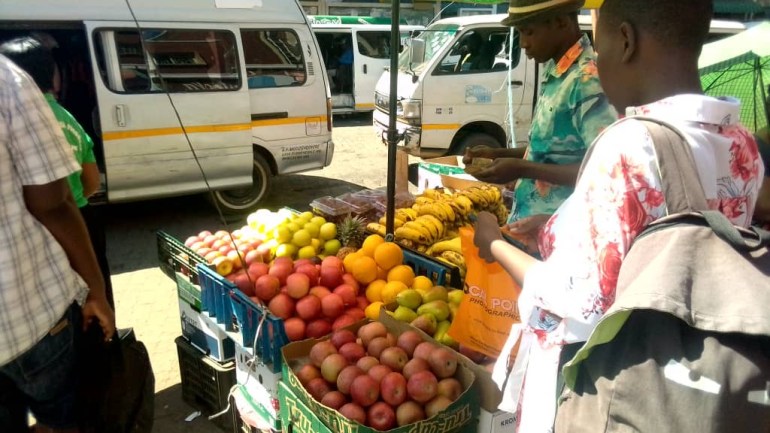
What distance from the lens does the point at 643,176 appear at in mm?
1023

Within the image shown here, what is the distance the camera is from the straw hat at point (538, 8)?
7.29 feet

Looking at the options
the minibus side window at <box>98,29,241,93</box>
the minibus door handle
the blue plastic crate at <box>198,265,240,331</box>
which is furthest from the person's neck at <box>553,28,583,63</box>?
the minibus door handle

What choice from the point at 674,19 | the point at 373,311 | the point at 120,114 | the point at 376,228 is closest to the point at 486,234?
the point at 674,19

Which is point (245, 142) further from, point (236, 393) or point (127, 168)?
point (236, 393)

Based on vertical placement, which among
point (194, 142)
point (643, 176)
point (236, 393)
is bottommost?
point (236, 393)

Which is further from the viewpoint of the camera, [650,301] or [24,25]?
[24,25]

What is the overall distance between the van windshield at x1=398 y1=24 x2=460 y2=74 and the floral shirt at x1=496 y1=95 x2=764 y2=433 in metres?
7.31

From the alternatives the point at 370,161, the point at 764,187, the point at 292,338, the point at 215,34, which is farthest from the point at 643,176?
the point at 370,161

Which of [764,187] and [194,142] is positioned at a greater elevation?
[764,187]

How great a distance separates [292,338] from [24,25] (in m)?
4.74

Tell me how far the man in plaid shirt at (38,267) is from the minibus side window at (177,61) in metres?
4.35

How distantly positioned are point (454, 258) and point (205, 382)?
154cm

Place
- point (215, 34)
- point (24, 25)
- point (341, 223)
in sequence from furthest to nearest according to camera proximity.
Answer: point (215, 34) → point (24, 25) → point (341, 223)

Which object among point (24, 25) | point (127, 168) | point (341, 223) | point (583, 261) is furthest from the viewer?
point (127, 168)
